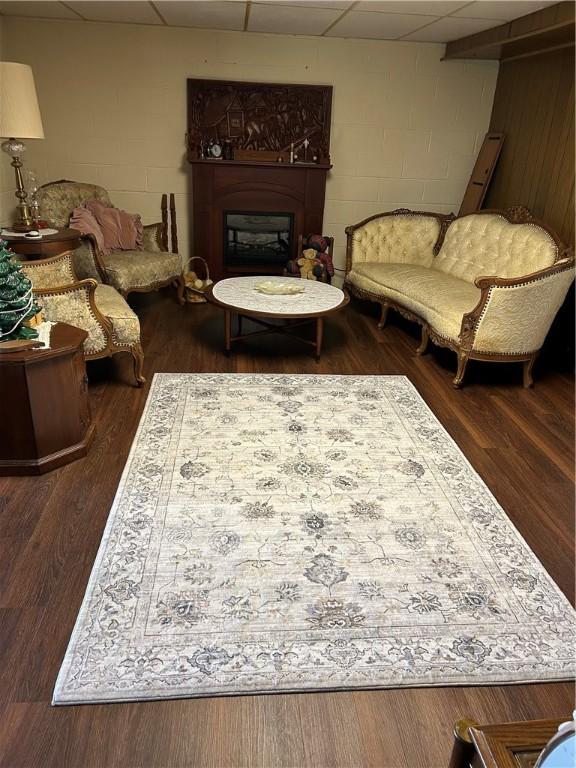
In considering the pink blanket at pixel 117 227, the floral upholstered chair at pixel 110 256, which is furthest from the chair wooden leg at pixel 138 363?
the pink blanket at pixel 117 227

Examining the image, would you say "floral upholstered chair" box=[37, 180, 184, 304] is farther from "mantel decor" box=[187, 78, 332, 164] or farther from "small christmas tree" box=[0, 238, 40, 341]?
"small christmas tree" box=[0, 238, 40, 341]

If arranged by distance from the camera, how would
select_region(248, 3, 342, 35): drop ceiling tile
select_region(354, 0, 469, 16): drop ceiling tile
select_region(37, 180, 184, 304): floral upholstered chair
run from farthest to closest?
select_region(37, 180, 184, 304): floral upholstered chair, select_region(248, 3, 342, 35): drop ceiling tile, select_region(354, 0, 469, 16): drop ceiling tile

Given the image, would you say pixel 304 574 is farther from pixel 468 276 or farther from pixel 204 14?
pixel 204 14

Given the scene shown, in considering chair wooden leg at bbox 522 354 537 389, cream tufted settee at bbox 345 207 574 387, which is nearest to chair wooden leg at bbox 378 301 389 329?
cream tufted settee at bbox 345 207 574 387

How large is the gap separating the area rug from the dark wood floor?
0.06 m

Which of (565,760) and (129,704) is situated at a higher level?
(565,760)

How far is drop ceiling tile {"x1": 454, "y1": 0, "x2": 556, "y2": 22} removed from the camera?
3360mm

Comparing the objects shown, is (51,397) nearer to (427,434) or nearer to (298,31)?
(427,434)

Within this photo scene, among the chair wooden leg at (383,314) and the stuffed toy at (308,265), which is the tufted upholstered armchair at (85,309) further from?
the chair wooden leg at (383,314)

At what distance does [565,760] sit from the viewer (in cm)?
74

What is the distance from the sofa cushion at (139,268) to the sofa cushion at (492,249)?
89.7 inches

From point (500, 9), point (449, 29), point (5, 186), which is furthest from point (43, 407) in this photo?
point (449, 29)

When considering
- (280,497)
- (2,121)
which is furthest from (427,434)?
(2,121)

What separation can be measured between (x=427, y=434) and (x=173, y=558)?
1.54 m
